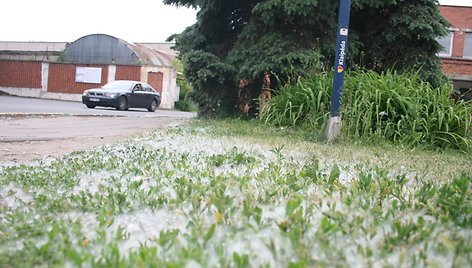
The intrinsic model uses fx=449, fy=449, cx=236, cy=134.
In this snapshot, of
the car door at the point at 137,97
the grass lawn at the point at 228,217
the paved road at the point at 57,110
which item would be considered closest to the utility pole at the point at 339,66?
the grass lawn at the point at 228,217

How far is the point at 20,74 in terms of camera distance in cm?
2953

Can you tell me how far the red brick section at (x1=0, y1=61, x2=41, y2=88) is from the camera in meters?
29.3

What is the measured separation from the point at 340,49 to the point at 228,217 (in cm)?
392

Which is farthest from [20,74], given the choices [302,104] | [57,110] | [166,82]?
[302,104]

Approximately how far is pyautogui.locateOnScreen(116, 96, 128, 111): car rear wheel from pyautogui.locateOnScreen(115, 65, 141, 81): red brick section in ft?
33.9

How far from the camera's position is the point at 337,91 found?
17.5 ft

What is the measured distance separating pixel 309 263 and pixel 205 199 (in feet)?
2.61

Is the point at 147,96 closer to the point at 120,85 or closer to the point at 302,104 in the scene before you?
the point at 120,85

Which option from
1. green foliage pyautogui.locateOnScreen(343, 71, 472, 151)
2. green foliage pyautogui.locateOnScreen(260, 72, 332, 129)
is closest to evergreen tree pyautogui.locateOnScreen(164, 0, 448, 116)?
green foliage pyautogui.locateOnScreen(260, 72, 332, 129)

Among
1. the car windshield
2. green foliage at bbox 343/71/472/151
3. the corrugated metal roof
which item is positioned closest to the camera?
green foliage at bbox 343/71/472/151

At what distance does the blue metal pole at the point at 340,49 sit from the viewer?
5.21 meters

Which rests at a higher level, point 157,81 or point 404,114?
point 157,81

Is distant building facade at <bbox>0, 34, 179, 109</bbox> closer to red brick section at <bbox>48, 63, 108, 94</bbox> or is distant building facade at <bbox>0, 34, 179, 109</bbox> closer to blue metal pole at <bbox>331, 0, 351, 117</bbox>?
red brick section at <bbox>48, 63, 108, 94</bbox>

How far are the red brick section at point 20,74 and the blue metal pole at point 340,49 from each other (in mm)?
27796
